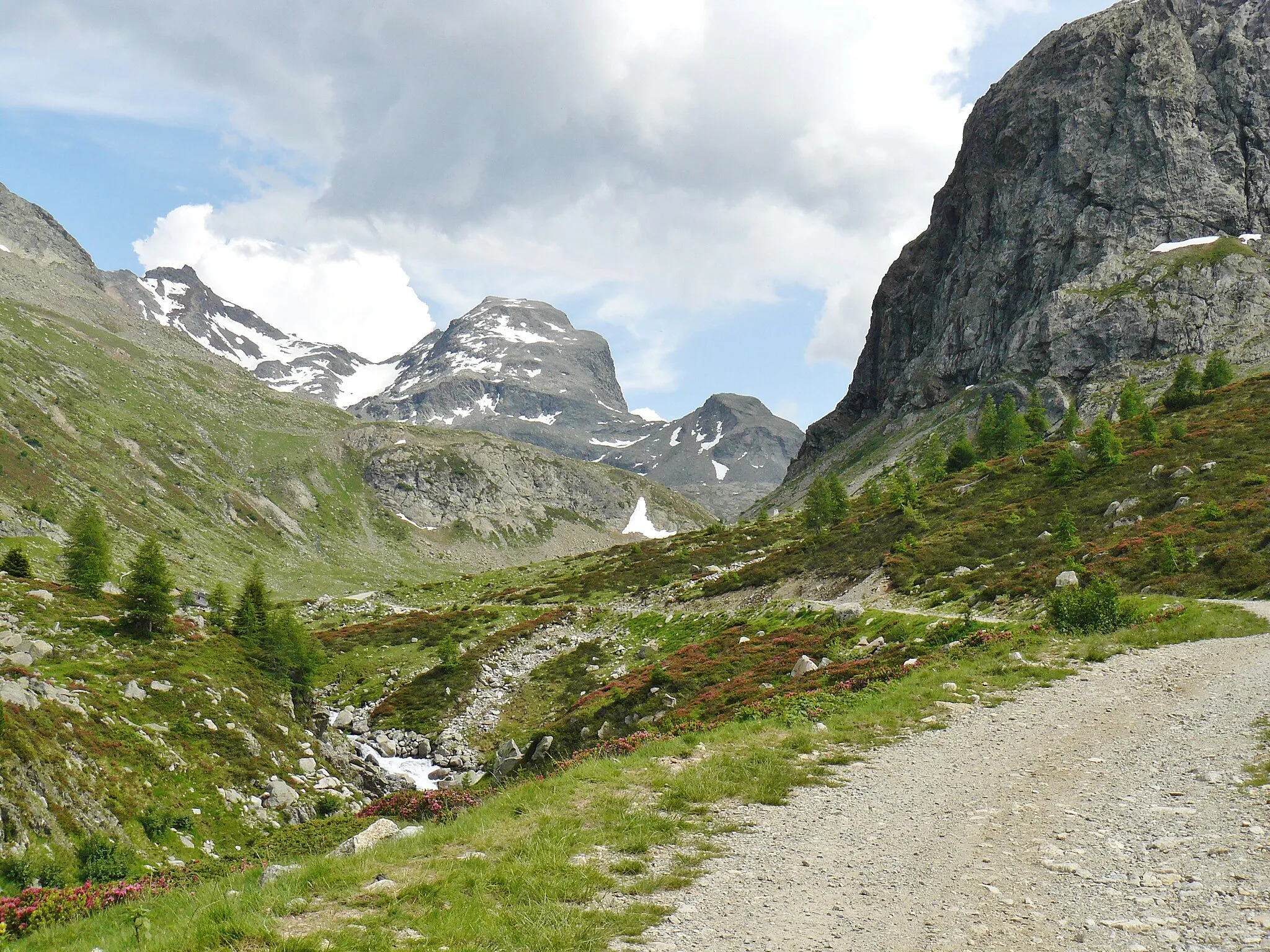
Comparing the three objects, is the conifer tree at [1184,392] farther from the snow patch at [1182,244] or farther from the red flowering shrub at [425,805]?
the snow patch at [1182,244]

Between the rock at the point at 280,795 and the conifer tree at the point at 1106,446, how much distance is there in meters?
55.9

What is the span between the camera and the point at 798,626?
3575cm

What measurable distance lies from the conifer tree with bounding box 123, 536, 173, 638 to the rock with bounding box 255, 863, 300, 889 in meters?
25.8

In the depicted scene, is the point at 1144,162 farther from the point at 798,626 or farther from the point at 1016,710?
the point at 1016,710

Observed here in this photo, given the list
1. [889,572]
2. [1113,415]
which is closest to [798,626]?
[889,572]

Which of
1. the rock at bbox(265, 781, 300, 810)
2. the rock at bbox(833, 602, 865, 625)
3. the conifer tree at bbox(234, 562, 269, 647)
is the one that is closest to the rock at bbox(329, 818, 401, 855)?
the rock at bbox(265, 781, 300, 810)

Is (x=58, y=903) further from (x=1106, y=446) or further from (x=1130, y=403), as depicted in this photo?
(x=1130, y=403)

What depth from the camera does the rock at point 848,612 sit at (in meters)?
32.9

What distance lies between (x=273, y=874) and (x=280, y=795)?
16.7m

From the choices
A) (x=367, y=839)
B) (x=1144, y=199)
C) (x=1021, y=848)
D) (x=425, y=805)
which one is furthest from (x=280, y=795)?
(x=1144, y=199)

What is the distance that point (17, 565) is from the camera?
124 ft

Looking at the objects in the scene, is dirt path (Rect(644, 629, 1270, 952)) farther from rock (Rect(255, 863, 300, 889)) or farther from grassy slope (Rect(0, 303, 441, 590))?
grassy slope (Rect(0, 303, 441, 590))

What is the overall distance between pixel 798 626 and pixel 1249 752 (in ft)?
79.2

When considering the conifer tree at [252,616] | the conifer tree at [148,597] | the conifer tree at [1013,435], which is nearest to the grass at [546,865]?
the conifer tree at [148,597]
